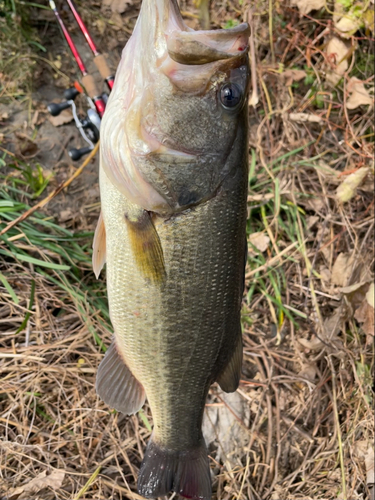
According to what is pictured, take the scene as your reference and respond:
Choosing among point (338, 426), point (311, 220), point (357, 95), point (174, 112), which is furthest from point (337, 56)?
point (338, 426)

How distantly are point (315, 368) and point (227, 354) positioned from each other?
1.58 m

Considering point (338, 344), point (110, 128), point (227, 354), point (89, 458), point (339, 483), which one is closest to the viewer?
point (110, 128)

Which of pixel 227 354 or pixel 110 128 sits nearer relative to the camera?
pixel 110 128

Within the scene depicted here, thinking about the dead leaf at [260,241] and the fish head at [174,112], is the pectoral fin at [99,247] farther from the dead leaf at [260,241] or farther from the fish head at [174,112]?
the dead leaf at [260,241]

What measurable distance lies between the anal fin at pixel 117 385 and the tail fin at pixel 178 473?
285 mm

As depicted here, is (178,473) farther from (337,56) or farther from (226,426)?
(337,56)

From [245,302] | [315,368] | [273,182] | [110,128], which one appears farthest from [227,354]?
[273,182]

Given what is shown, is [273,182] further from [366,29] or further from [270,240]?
[366,29]

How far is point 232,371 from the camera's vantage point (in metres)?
1.86

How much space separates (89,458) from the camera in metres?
2.63

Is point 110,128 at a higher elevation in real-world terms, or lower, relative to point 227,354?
higher

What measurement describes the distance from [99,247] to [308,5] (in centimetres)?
283

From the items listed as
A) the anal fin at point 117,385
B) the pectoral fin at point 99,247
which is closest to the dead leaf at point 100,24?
the pectoral fin at point 99,247

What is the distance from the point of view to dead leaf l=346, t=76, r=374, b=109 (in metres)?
3.18
